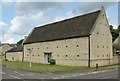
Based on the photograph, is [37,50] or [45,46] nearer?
[45,46]

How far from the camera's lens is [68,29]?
153 feet

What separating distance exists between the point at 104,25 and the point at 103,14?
7.31ft

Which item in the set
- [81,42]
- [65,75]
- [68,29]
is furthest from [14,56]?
[65,75]

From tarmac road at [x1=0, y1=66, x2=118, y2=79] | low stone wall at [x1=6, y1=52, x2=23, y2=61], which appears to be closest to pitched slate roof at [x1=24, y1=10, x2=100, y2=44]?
low stone wall at [x1=6, y1=52, x2=23, y2=61]

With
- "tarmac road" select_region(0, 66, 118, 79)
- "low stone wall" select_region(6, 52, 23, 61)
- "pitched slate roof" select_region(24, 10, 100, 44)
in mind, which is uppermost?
"pitched slate roof" select_region(24, 10, 100, 44)

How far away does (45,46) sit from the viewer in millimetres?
52156

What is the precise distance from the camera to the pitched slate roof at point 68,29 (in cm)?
4238

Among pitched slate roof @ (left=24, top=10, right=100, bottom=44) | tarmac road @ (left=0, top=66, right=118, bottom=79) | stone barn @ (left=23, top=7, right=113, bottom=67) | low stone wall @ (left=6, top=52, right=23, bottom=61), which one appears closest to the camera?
tarmac road @ (left=0, top=66, right=118, bottom=79)

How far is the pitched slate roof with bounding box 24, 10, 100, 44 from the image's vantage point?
42.4 metres

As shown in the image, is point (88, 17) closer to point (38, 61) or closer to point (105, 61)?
point (105, 61)

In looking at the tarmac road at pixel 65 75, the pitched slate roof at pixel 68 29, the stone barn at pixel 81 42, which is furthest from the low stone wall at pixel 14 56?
the tarmac road at pixel 65 75

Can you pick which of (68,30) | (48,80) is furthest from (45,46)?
(48,80)

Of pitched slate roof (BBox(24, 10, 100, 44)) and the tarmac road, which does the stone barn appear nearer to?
pitched slate roof (BBox(24, 10, 100, 44))

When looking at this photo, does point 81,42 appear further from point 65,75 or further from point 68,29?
point 65,75
